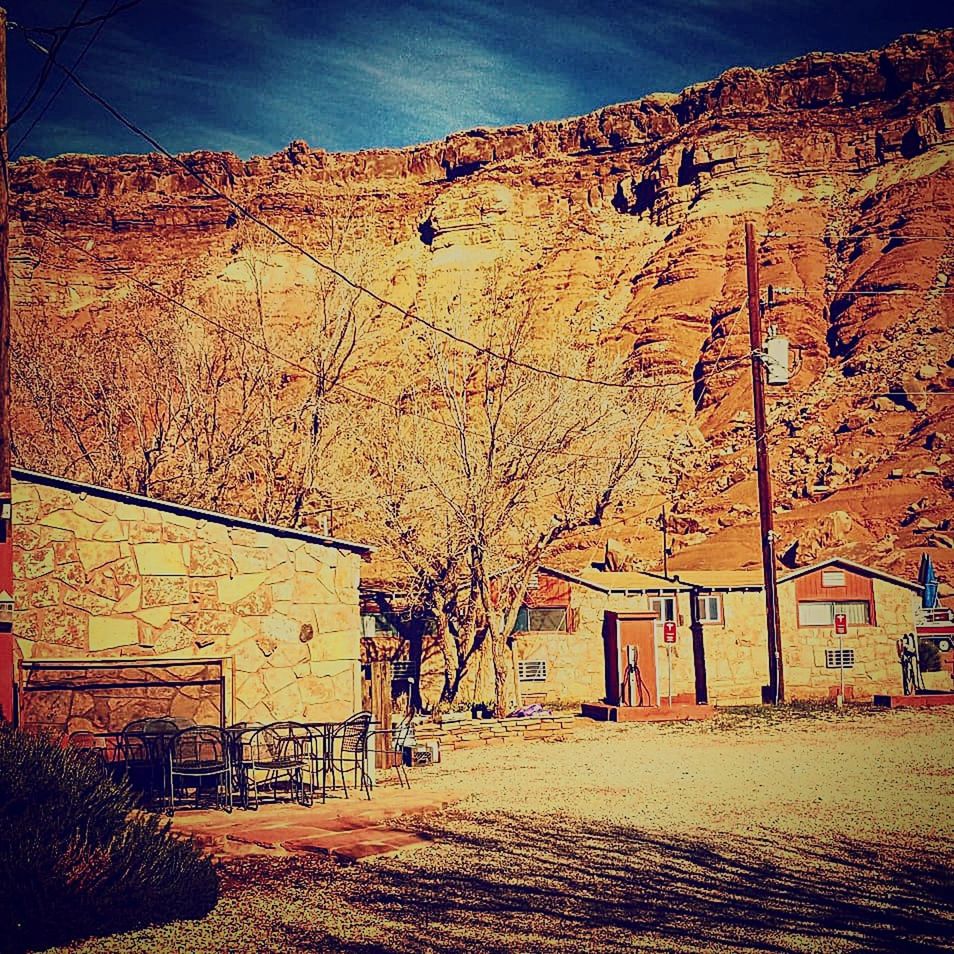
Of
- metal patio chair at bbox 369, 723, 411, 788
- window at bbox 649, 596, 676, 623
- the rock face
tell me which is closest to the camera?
metal patio chair at bbox 369, 723, 411, 788

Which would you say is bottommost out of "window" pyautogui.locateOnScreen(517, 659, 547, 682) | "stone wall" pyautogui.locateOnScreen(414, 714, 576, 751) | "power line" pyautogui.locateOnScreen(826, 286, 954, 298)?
"stone wall" pyautogui.locateOnScreen(414, 714, 576, 751)

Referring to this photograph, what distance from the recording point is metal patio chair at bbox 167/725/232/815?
1169cm

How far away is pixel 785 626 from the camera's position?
101 feet

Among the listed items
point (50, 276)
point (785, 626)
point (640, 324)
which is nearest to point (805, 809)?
point (785, 626)

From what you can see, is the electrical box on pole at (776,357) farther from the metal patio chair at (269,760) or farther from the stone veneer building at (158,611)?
the metal patio chair at (269,760)

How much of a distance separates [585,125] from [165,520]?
8730 centimetres

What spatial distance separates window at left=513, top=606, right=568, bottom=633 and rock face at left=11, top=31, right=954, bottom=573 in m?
22.6

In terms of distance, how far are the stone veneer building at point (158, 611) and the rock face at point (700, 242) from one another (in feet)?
126

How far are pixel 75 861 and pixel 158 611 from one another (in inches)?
239

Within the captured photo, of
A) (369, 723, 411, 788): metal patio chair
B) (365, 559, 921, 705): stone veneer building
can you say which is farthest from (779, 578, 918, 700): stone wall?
(369, 723, 411, 788): metal patio chair

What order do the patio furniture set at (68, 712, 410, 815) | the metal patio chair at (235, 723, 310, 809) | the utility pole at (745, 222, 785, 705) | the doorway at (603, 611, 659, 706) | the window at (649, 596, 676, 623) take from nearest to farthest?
the patio furniture set at (68, 712, 410, 815)
the metal patio chair at (235, 723, 310, 809)
the utility pole at (745, 222, 785, 705)
the doorway at (603, 611, 659, 706)
the window at (649, 596, 676, 623)

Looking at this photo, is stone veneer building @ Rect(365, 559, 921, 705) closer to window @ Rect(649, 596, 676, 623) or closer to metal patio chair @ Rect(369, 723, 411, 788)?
window @ Rect(649, 596, 676, 623)

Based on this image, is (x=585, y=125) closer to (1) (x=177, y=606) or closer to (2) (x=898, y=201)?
(2) (x=898, y=201)

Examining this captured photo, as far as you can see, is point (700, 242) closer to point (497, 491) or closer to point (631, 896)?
point (497, 491)
